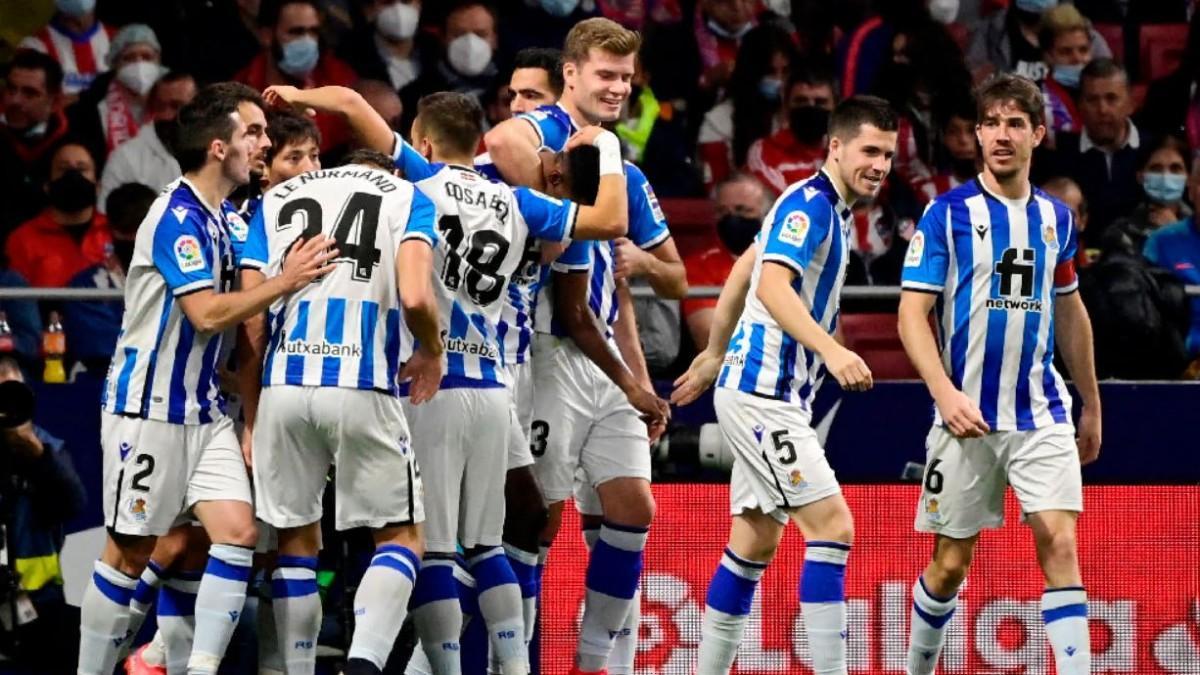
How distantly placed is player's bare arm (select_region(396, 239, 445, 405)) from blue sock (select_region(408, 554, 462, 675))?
60 centimetres

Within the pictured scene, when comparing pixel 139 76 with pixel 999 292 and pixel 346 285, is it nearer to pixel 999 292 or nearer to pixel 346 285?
pixel 346 285

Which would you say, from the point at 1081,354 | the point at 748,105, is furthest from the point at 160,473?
the point at 748,105

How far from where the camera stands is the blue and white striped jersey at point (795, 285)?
714cm

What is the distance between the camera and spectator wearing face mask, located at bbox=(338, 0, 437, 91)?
1103cm

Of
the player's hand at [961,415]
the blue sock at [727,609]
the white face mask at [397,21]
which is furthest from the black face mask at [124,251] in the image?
the player's hand at [961,415]

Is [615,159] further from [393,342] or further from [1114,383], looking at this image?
[1114,383]

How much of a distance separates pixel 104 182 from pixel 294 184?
3.90 meters

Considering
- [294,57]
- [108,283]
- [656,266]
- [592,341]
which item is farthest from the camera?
[294,57]

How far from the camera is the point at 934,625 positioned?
24.9ft

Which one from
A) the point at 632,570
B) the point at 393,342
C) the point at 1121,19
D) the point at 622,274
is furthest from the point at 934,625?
the point at 1121,19

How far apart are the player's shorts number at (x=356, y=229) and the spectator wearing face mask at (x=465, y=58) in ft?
14.0

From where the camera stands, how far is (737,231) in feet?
34.2

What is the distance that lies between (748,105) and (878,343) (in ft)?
6.43

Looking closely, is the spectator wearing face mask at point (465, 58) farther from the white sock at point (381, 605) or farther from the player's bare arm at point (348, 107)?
the white sock at point (381, 605)
